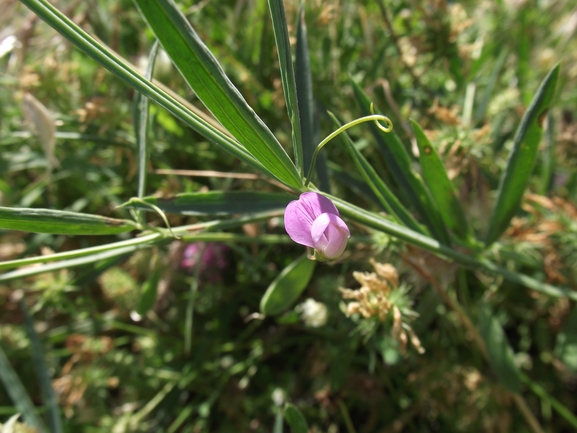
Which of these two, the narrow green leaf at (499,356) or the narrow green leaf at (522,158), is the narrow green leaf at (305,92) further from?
the narrow green leaf at (499,356)

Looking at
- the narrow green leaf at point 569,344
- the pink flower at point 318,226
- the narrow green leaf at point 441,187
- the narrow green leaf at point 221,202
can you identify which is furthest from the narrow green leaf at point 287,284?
the narrow green leaf at point 569,344

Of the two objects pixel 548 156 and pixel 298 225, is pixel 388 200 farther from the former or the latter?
pixel 548 156

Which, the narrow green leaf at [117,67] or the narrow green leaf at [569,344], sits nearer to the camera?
the narrow green leaf at [117,67]

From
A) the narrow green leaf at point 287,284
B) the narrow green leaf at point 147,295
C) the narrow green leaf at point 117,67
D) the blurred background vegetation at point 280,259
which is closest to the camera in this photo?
the narrow green leaf at point 117,67

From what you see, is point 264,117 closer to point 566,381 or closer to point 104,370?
point 104,370

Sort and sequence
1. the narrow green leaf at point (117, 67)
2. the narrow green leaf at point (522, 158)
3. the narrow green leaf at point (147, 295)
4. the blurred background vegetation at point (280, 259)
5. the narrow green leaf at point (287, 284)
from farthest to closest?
the blurred background vegetation at point (280, 259) → the narrow green leaf at point (147, 295) → the narrow green leaf at point (287, 284) → the narrow green leaf at point (522, 158) → the narrow green leaf at point (117, 67)

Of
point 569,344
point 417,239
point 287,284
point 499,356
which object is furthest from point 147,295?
point 569,344

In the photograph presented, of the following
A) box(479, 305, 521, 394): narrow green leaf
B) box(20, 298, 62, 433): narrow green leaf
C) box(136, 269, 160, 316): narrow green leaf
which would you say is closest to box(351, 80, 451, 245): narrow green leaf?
box(479, 305, 521, 394): narrow green leaf
